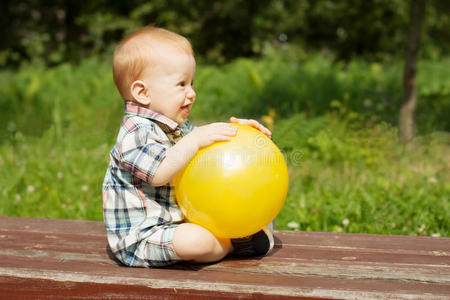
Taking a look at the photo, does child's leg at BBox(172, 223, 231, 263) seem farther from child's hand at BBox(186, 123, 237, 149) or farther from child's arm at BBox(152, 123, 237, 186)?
child's hand at BBox(186, 123, 237, 149)

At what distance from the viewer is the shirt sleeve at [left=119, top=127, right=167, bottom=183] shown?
83.1 inches

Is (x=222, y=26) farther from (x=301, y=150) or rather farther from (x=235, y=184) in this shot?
(x=235, y=184)

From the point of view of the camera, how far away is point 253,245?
2.38 metres

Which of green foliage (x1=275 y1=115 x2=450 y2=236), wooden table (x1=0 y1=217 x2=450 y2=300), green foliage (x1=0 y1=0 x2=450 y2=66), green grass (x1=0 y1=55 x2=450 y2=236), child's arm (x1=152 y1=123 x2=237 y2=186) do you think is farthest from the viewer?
green foliage (x1=0 y1=0 x2=450 y2=66)

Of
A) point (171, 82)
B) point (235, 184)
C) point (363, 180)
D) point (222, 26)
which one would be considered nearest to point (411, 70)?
point (363, 180)

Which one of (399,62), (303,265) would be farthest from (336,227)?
(399,62)

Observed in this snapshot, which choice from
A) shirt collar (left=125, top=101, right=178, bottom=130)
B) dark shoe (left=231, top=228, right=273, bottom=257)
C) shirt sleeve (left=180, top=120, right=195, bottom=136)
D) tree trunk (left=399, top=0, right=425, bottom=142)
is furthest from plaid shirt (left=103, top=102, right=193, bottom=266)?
tree trunk (left=399, top=0, right=425, bottom=142)

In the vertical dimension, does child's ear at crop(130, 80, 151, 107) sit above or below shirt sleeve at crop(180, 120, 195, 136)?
above

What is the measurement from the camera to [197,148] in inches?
83.2

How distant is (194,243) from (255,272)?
0.99 feet

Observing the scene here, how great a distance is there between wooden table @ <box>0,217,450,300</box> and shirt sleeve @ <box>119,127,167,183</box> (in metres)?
0.44

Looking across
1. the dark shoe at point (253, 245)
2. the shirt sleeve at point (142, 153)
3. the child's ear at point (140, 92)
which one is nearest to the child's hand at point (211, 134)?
the shirt sleeve at point (142, 153)

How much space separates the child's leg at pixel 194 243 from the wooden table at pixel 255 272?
73 millimetres

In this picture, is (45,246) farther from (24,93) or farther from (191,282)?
(24,93)
